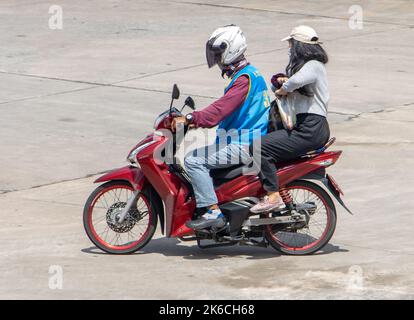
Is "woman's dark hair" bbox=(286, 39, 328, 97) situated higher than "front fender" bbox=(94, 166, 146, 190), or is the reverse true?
"woman's dark hair" bbox=(286, 39, 328, 97)

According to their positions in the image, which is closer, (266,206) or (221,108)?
(221,108)

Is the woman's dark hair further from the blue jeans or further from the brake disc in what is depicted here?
the brake disc

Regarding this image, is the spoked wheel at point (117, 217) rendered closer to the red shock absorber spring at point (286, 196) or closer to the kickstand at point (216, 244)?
the kickstand at point (216, 244)

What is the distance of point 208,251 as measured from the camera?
30.5 ft

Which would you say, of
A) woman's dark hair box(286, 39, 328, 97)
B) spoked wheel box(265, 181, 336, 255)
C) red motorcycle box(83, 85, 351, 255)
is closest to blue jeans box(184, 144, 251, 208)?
red motorcycle box(83, 85, 351, 255)

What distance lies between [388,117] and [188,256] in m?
5.51

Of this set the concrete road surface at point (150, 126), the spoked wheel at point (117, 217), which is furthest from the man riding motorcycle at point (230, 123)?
the concrete road surface at point (150, 126)

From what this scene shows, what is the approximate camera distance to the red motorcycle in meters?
8.90

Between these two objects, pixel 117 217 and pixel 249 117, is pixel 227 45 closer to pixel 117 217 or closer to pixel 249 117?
pixel 249 117

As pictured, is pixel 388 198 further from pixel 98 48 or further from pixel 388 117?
pixel 98 48

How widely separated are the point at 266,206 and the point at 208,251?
713 mm

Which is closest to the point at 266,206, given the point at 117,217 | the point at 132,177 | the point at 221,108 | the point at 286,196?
the point at 286,196

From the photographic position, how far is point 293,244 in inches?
359

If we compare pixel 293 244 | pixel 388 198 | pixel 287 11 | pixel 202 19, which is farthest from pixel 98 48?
pixel 293 244
